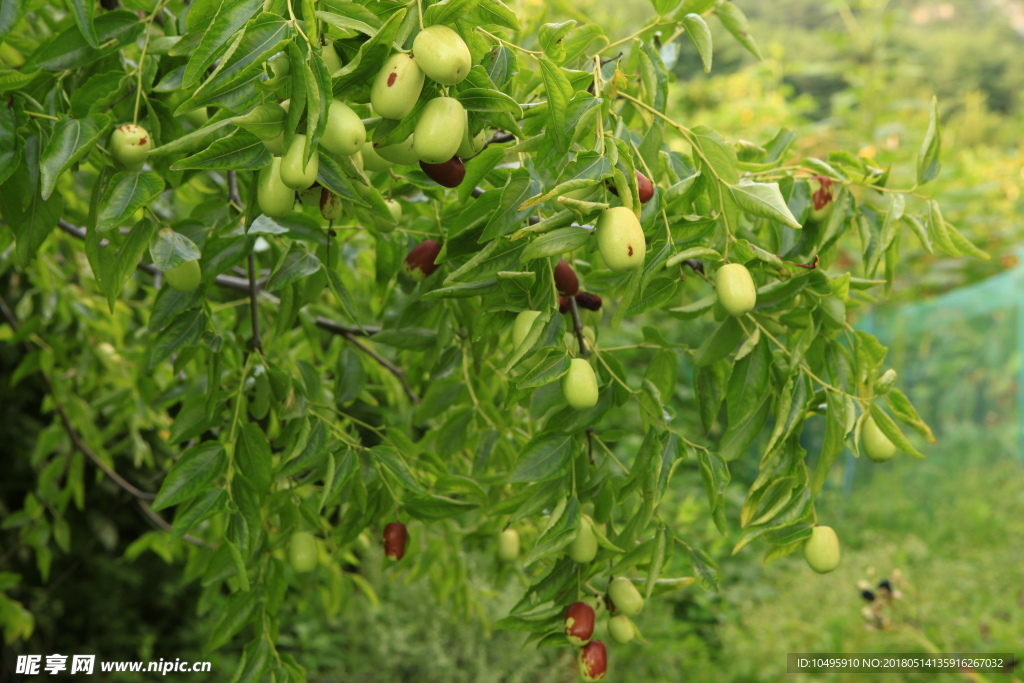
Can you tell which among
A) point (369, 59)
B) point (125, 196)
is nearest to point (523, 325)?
point (369, 59)

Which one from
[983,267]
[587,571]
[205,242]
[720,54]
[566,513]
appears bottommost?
[720,54]

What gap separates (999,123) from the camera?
759cm

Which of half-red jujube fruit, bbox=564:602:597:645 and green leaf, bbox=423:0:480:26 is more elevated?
green leaf, bbox=423:0:480:26

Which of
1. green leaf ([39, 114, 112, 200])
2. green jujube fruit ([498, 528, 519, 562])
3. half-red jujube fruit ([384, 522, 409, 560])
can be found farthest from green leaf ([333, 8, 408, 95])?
green jujube fruit ([498, 528, 519, 562])

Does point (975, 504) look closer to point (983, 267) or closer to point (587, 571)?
point (983, 267)

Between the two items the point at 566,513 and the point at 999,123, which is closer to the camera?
the point at 566,513

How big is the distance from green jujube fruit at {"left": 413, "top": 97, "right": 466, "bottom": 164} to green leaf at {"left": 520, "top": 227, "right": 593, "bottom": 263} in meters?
0.09

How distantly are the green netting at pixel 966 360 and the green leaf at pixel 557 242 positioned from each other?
388cm

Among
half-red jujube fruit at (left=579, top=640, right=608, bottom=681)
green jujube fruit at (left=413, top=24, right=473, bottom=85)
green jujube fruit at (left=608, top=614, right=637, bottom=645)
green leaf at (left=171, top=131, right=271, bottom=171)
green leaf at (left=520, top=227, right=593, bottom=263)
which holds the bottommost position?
green jujube fruit at (left=608, top=614, right=637, bottom=645)

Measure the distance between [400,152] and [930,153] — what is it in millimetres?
601

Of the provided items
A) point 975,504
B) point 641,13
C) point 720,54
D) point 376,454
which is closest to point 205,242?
point 376,454

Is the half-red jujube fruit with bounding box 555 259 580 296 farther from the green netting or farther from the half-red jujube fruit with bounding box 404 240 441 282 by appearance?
the green netting

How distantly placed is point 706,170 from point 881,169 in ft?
1.00

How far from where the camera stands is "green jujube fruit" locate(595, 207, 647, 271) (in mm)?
621
